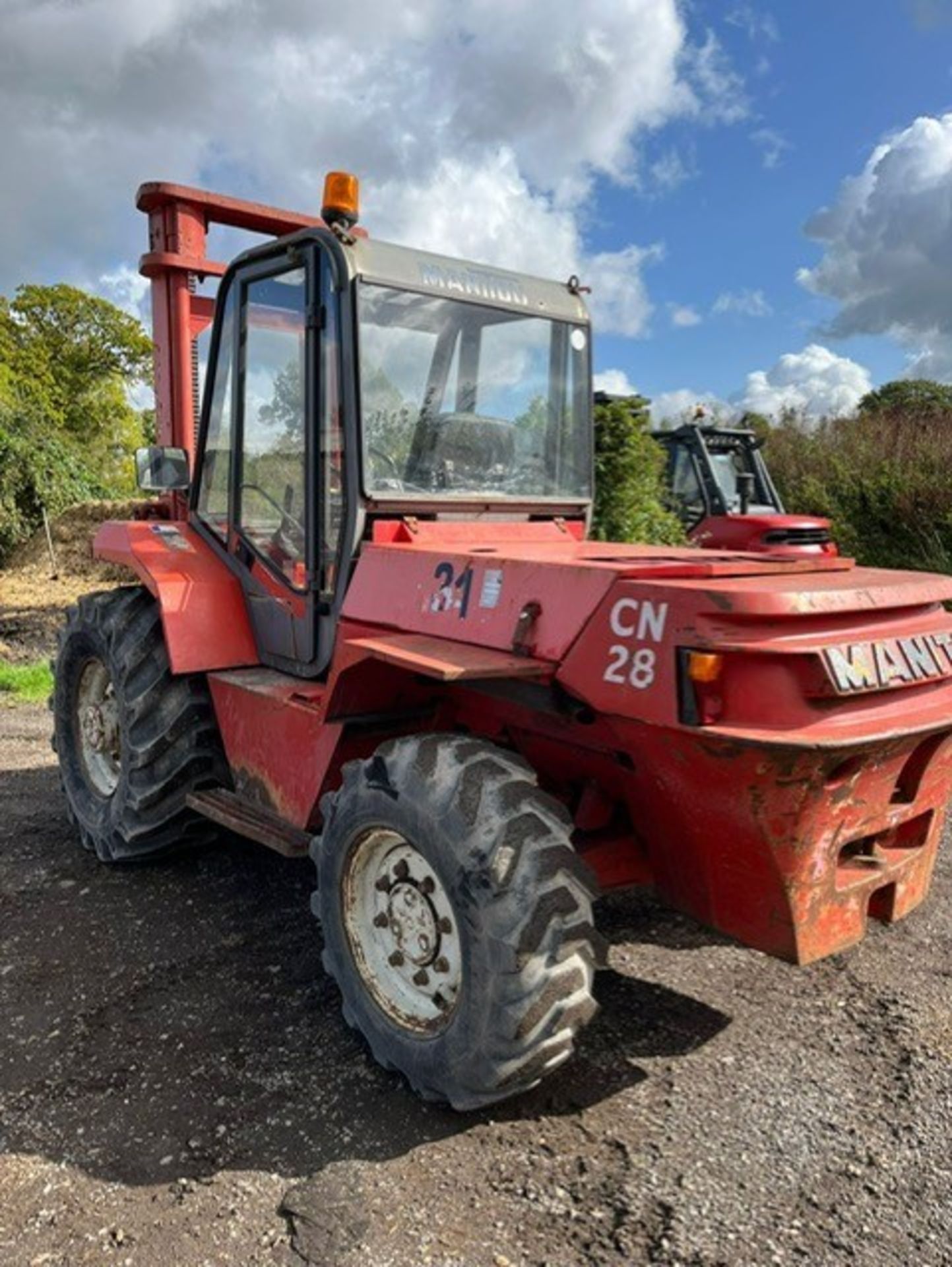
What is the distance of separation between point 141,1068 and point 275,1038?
1.37 feet

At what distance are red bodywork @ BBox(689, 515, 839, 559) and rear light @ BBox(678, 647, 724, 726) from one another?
21.0 ft

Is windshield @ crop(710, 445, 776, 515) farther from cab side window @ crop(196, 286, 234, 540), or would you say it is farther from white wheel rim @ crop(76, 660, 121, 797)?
white wheel rim @ crop(76, 660, 121, 797)

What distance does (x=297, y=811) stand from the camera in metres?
3.90

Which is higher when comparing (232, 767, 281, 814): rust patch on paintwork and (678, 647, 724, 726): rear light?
(678, 647, 724, 726): rear light

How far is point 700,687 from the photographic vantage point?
251 centimetres

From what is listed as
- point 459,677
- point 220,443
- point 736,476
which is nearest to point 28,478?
point 736,476

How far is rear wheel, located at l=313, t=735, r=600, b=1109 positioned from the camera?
8.82ft

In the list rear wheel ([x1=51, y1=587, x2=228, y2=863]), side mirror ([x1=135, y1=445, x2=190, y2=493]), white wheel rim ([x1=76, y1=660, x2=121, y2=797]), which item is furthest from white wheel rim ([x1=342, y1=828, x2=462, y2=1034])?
side mirror ([x1=135, y1=445, x2=190, y2=493])

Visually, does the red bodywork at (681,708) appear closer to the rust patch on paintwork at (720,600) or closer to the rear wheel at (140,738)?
the rust patch on paintwork at (720,600)

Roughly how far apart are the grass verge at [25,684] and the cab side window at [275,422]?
197 inches

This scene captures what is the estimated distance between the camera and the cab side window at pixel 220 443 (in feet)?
14.8

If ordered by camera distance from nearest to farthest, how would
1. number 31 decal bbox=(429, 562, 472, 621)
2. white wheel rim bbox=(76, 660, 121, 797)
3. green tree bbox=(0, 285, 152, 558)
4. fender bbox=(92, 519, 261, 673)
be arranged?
number 31 decal bbox=(429, 562, 472, 621) → fender bbox=(92, 519, 261, 673) → white wheel rim bbox=(76, 660, 121, 797) → green tree bbox=(0, 285, 152, 558)

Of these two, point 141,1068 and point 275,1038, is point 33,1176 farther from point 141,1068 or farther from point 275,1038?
point 275,1038

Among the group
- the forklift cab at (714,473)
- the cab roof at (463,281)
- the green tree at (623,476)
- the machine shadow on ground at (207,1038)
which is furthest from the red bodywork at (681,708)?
A: the forklift cab at (714,473)
